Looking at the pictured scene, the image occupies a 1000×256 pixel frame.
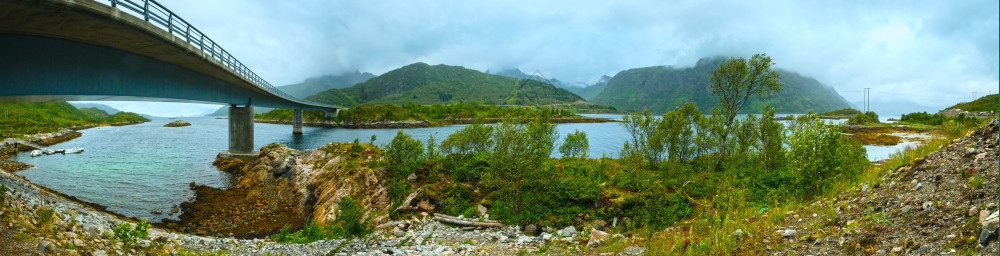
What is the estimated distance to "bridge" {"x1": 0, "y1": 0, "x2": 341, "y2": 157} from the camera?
1664 centimetres

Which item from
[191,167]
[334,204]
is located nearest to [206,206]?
[334,204]

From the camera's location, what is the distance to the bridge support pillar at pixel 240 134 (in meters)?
48.8

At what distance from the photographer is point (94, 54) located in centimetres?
2316

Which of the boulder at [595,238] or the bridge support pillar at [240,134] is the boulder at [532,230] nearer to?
the boulder at [595,238]

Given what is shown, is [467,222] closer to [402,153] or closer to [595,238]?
[595,238]

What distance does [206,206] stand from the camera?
27172 millimetres

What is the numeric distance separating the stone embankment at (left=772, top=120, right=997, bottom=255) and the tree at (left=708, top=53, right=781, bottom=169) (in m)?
17.8

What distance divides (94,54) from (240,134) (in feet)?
93.0

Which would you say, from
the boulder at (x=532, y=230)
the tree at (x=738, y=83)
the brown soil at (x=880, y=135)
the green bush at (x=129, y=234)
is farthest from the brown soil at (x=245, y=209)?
the brown soil at (x=880, y=135)

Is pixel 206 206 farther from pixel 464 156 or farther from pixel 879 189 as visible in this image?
pixel 879 189

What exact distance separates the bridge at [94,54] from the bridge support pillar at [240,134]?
14709 millimetres

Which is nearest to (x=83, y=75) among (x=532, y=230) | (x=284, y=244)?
(x=284, y=244)

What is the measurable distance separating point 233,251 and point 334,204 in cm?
867

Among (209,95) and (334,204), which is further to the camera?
(209,95)
